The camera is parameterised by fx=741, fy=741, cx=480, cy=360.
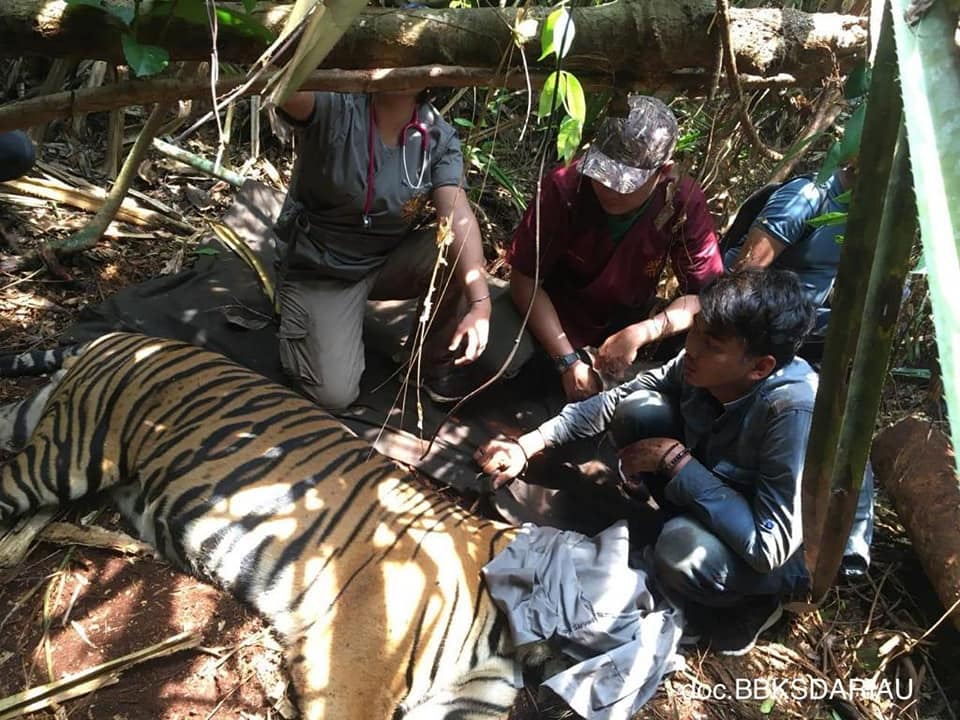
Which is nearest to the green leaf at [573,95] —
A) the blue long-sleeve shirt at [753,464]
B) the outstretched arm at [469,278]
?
the blue long-sleeve shirt at [753,464]

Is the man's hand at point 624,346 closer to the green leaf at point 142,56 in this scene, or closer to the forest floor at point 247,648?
the forest floor at point 247,648

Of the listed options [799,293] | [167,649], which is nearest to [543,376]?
[799,293]

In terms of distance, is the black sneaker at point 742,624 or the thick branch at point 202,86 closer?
the thick branch at point 202,86

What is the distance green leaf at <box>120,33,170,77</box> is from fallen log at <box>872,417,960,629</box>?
2.69 metres

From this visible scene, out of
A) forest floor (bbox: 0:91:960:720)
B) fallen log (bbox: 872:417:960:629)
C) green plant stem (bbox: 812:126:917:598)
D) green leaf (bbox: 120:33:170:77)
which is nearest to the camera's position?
green plant stem (bbox: 812:126:917:598)

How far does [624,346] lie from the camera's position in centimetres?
307

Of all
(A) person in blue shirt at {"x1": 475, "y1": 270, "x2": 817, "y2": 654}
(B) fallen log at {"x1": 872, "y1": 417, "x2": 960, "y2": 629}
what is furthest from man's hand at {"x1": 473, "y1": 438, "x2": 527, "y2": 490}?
(B) fallen log at {"x1": 872, "y1": 417, "x2": 960, "y2": 629}

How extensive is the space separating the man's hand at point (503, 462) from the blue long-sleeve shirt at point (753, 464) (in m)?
0.58

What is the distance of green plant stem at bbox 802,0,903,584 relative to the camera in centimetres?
72

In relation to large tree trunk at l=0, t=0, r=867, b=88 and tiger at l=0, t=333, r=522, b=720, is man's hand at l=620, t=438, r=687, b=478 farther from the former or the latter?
large tree trunk at l=0, t=0, r=867, b=88

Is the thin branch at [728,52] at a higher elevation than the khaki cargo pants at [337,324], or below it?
higher

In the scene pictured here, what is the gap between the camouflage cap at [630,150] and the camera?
286 cm

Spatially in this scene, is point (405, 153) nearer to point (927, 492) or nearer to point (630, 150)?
point (630, 150)

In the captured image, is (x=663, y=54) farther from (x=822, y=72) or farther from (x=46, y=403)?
(x=46, y=403)
